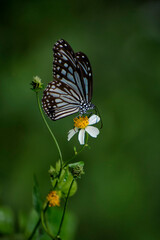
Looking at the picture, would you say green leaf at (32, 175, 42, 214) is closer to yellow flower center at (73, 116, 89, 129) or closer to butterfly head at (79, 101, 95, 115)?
yellow flower center at (73, 116, 89, 129)

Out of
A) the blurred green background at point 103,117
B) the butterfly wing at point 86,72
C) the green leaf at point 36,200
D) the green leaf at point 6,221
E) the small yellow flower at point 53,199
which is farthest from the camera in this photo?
the blurred green background at point 103,117

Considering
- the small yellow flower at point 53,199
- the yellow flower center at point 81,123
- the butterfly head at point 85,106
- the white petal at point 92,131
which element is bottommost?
the small yellow flower at point 53,199

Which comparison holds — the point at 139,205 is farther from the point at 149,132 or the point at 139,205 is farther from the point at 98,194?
the point at 149,132

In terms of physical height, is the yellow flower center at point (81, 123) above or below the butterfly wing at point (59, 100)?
below

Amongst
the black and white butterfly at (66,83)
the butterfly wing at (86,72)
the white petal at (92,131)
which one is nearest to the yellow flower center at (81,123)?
the white petal at (92,131)

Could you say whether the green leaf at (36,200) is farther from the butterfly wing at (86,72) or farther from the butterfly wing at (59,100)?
the butterfly wing at (86,72)

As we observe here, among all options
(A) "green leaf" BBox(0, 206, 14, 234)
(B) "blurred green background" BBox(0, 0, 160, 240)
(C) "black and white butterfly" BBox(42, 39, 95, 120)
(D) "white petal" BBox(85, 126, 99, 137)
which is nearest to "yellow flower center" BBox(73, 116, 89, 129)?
(D) "white petal" BBox(85, 126, 99, 137)

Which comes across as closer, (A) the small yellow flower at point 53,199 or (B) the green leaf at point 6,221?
(A) the small yellow flower at point 53,199
